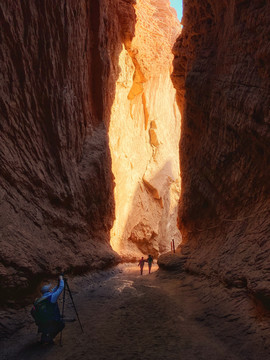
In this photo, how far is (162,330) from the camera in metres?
5.61

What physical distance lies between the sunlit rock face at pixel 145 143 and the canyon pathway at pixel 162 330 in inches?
515

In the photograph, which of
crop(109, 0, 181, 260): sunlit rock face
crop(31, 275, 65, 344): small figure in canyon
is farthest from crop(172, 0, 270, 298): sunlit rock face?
crop(109, 0, 181, 260): sunlit rock face

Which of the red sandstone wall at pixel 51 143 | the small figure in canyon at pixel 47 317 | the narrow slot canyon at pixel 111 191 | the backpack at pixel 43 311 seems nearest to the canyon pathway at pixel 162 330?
the narrow slot canyon at pixel 111 191

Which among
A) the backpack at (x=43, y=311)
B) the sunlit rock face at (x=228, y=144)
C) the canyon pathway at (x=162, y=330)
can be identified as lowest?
the canyon pathway at (x=162, y=330)

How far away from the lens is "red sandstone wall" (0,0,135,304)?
732 cm

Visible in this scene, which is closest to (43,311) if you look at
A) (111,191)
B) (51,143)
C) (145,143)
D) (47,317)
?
(47,317)

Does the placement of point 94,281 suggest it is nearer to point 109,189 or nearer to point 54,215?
point 54,215

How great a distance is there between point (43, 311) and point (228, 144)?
22.2 ft

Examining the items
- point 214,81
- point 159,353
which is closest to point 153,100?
point 214,81

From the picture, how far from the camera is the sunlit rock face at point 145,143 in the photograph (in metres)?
23.4

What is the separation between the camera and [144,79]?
27.2m

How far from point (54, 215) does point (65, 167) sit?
6.85 feet

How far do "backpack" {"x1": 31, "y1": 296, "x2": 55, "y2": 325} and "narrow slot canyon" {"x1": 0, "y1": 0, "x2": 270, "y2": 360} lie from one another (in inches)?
19.9

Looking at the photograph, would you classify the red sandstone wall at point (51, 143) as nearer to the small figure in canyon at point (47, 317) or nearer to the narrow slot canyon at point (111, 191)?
the narrow slot canyon at point (111, 191)
